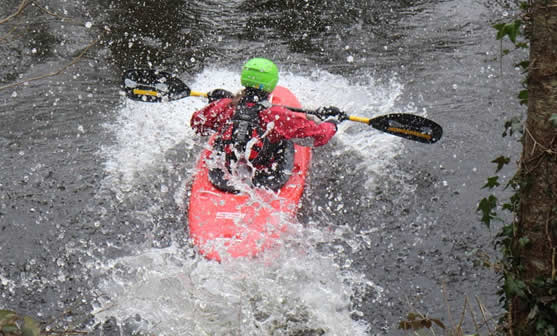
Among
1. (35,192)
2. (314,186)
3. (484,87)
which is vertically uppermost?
(484,87)

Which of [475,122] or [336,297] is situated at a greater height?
[475,122]

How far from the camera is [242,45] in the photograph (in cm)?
862

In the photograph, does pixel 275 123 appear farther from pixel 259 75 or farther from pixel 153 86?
pixel 153 86

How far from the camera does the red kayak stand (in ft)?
15.6

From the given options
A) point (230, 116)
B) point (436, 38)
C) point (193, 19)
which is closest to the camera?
point (230, 116)

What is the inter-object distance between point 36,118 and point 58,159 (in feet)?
3.10

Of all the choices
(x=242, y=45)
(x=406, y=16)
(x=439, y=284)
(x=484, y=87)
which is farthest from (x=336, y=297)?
(x=406, y=16)

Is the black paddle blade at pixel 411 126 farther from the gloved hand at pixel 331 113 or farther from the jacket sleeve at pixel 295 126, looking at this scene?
the jacket sleeve at pixel 295 126

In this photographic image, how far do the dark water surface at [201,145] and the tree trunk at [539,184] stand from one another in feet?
2.05

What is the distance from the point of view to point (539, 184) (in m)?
2.67

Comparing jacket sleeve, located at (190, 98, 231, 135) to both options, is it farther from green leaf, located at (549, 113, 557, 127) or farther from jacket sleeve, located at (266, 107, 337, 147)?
green leaf, located at (549, 113, 557, 127)

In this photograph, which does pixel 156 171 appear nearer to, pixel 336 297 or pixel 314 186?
pixel 314 186

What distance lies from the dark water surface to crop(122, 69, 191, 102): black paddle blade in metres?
0.72

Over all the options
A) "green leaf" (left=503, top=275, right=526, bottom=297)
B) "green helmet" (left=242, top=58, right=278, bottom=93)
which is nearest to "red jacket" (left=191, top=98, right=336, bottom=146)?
"green helmet" (left=242, top=58, right=278, bottom=93)
